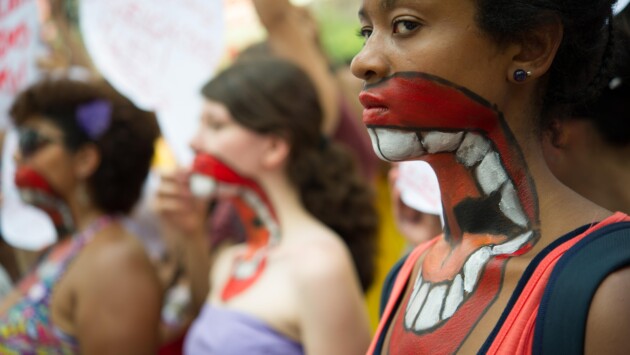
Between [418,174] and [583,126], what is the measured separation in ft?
1.56

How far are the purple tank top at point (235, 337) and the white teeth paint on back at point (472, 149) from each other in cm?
134

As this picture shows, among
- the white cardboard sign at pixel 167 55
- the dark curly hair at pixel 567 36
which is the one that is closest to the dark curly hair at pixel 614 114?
the dark curly hair at pixel 567 36

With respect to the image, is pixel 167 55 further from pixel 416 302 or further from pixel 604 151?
pixel 416 302

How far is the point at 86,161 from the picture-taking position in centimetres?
388

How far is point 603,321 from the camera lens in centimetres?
132

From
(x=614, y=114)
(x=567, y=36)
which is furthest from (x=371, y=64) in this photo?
(x=614, y=114)

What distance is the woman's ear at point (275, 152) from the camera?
3146 millimetres

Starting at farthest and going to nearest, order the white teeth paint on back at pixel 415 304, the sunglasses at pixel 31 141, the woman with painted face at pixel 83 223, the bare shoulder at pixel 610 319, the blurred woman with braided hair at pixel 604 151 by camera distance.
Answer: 1. the sunglasses at pixel 31 141
2. the woman with painted face at pixel 83 223
3. the blurred woman with braided hair at pixel 604 151
4. the white teeth paint on back at pixel 415 304
5. the bare shoulder at pixel 610 319

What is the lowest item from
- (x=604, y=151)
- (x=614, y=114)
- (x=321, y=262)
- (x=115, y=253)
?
(x=115, y=253)

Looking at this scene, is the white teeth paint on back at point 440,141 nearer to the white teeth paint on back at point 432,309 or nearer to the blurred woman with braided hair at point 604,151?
the white teeth paint on back at point 432,309

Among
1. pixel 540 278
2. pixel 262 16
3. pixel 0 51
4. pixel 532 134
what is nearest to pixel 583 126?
pixel 532 134

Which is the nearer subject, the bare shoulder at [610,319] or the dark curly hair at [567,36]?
the bare shoulder at [610,319]

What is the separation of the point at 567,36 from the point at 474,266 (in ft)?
1.39

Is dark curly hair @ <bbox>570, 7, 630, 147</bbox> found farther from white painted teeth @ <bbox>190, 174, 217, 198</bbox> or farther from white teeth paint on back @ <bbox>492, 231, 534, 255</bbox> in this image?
white painted teeth @ <bbox>190, 174, 217, 198</bbox>
